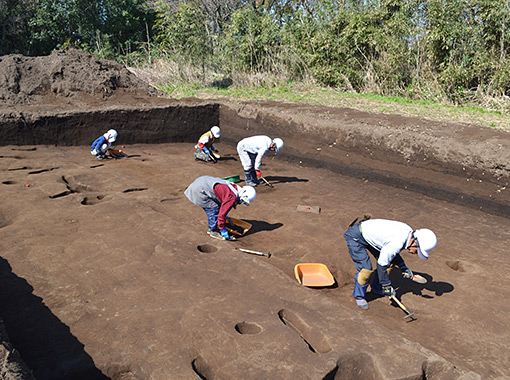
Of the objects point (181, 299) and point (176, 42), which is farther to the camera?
point (176, 42)

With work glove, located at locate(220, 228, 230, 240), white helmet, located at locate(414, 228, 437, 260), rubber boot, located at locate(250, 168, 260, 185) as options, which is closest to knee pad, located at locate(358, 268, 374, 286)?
white helmet, located at locate(414, 228, 437, 260)

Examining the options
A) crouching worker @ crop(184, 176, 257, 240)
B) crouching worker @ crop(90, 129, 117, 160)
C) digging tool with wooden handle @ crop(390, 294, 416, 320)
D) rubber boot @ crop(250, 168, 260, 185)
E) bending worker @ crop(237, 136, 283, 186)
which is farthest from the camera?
Answer: crouching worker @ crop(90, 129, 117, 160)

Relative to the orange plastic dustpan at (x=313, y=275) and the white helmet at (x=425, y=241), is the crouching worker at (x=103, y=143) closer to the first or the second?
the orange plastic dustpan at (x=313, y=275)

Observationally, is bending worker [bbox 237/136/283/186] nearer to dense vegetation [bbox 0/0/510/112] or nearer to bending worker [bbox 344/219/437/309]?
bending worker [bbox 344/219/437/309]

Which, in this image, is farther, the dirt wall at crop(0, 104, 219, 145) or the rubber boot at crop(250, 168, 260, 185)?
the dirt wall at crop(0, 104, 219, 145)

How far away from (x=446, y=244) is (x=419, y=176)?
10.1 feet

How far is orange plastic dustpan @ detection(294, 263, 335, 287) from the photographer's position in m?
5.49

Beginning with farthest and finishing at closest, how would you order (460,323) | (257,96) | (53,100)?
(257,96) → (53,100) → (460,323)

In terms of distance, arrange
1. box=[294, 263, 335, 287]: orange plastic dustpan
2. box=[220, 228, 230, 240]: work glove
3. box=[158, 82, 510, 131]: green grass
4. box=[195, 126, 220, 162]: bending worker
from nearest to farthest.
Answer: box=[294, 263, 335, 287]: orange plastic dustpan < box=[220, 228, 230, 240]: work glove < box=[158, 82, 510, 131]: green grass < box=[195, 126, 220, 162]: bending worker

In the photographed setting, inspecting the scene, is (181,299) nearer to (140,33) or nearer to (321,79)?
(321,79)

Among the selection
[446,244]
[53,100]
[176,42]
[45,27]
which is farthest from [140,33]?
[446,244]

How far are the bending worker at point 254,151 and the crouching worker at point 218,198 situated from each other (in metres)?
2.87

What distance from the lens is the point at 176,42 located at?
17438 mm

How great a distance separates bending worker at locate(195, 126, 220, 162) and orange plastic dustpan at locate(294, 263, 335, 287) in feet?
20.5
